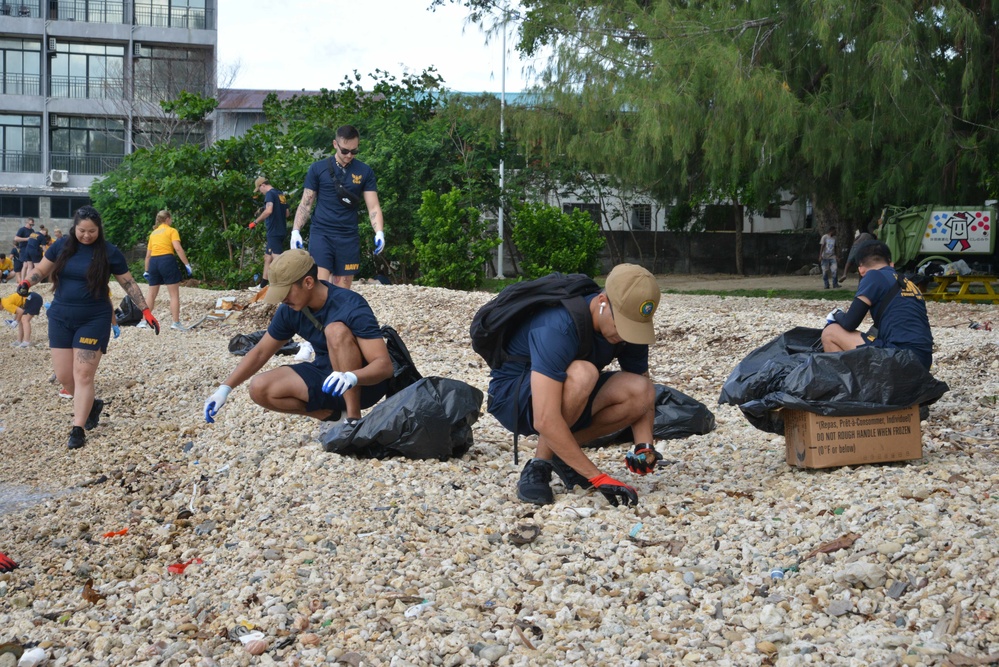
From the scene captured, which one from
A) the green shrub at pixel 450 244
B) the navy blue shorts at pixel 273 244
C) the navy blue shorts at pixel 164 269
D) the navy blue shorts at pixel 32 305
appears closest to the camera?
the navy blue shorts at pixel 32 305

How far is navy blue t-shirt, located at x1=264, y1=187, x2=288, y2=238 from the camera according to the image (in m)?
12.9

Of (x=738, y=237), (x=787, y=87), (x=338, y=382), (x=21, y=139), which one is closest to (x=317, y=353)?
(x=338, y=382)

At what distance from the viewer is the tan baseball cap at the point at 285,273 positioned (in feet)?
16.8

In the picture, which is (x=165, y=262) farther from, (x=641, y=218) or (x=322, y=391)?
(x=641, y=218)

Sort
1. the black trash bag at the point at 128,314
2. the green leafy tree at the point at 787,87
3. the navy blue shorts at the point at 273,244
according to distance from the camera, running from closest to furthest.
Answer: the black trash bag at the point at 128,314, the green leafy tree at the point at 787,87, the navy blue shorts at the point at 273,244

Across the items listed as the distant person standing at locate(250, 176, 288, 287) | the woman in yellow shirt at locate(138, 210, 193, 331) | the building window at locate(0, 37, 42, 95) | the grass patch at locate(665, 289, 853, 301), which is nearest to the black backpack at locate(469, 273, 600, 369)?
the woman in yellow shirt at locate(138, 210, 193, 331)

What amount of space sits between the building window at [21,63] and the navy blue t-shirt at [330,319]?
34.0m

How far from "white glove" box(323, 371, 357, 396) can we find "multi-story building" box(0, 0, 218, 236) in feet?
101

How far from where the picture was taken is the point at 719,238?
28875 millimetres

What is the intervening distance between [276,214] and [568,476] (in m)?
9.24

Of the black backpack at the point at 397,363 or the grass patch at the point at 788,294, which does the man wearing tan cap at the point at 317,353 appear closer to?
the black backpack at the point at 397,363

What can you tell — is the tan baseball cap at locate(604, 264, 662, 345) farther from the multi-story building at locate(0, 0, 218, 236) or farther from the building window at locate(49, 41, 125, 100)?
the building window at locate(49, 41, 125, 100)


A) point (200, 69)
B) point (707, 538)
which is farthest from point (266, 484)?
point (200, 69)

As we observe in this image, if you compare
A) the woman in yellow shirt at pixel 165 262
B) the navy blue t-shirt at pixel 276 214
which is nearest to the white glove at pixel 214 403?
the woman in yellow shirt at pixel 165 262
